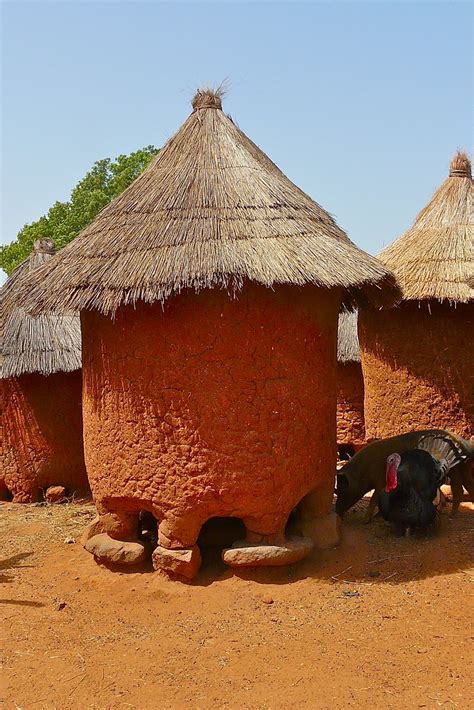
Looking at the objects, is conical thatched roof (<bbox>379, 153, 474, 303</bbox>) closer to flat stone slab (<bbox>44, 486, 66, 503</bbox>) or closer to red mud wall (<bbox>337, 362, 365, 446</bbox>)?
red mud wall (<bbox>337, 362, 365, 446</bbox>)

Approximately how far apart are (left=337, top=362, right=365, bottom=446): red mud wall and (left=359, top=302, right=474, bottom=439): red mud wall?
2.40m

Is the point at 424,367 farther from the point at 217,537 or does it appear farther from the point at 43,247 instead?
the point at 43,247

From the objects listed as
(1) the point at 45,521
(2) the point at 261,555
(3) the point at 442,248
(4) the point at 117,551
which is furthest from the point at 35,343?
(3) the point at 442,248

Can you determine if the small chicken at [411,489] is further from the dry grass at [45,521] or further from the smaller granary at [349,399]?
the smaller granary at [349,399]

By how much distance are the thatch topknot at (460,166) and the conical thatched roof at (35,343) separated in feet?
17.7

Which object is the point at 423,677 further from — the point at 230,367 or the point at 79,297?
the point at 79,297

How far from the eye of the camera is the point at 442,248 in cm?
925

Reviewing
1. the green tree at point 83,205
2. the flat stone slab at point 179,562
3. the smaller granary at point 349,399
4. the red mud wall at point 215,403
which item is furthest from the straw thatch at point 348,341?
the green tree at point 83,205

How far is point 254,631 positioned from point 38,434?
207 inches

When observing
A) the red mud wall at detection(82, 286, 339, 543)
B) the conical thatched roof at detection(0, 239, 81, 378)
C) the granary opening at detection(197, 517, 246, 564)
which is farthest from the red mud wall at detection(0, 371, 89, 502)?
the red mud wall at detection(82, 286, 339, 543)

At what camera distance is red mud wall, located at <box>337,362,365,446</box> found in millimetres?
11664

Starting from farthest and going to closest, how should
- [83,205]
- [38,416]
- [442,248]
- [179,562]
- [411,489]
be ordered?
1. [83,205]
2. [38,416]
3. [442,248]
4. [411,489]
5. [179,562]

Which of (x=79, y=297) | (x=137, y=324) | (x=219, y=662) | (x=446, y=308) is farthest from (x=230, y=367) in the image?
(x=446, y=308)

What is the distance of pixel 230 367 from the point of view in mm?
5801
